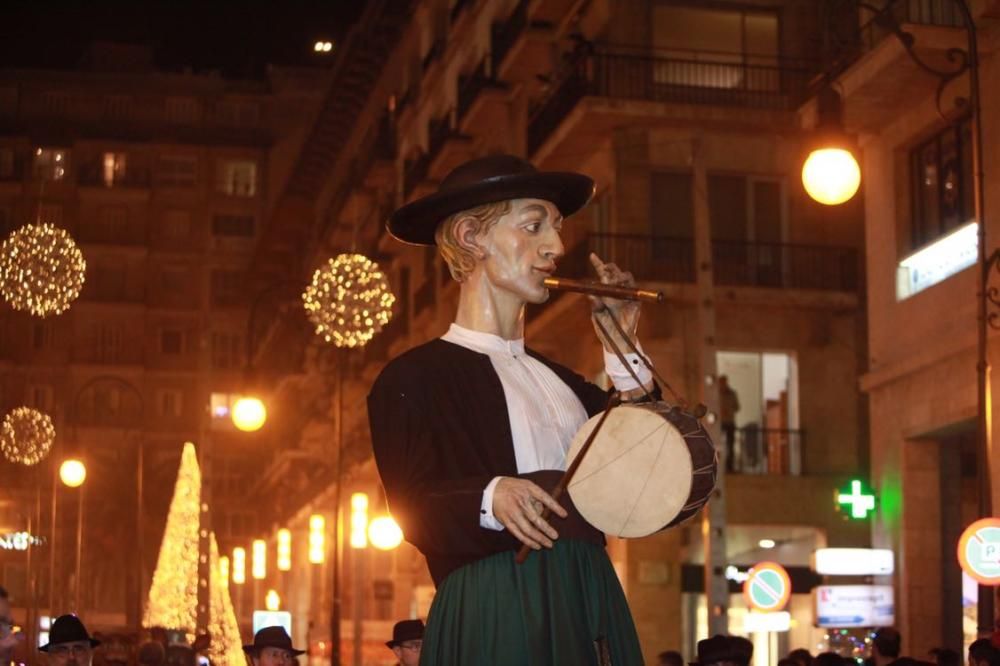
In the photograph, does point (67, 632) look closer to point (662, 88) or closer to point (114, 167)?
point (662, 88)

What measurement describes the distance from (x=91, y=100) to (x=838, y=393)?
2354 inches

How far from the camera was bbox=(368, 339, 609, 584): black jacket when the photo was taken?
16.4 feet

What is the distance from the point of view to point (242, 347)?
8494 centimetres

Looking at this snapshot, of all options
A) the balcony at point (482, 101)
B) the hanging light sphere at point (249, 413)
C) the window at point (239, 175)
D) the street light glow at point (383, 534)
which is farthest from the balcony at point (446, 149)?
the window at point (239, 175)

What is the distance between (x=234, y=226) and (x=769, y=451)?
56.2 metres

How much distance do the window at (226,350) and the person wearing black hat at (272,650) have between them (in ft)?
233

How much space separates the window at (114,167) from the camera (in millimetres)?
83375

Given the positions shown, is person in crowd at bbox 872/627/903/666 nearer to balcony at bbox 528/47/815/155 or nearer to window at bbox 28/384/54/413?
balcony at bbox 528/47/815/155

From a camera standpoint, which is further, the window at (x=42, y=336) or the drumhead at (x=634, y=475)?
the window at (x=42, y=336)

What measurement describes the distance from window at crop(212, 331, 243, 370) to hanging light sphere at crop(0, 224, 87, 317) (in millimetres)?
65658

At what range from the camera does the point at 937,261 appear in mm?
22031

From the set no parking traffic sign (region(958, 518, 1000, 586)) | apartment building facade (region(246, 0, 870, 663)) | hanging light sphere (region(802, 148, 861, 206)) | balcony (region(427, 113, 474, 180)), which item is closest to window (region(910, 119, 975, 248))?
hanging light sphere (region(802, 148, 861, 206))

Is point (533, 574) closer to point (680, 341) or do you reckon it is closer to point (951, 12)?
point (951, 12)

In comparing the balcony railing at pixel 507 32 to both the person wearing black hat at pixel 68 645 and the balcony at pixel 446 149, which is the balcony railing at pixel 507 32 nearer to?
the balcony at pixel 446 149
